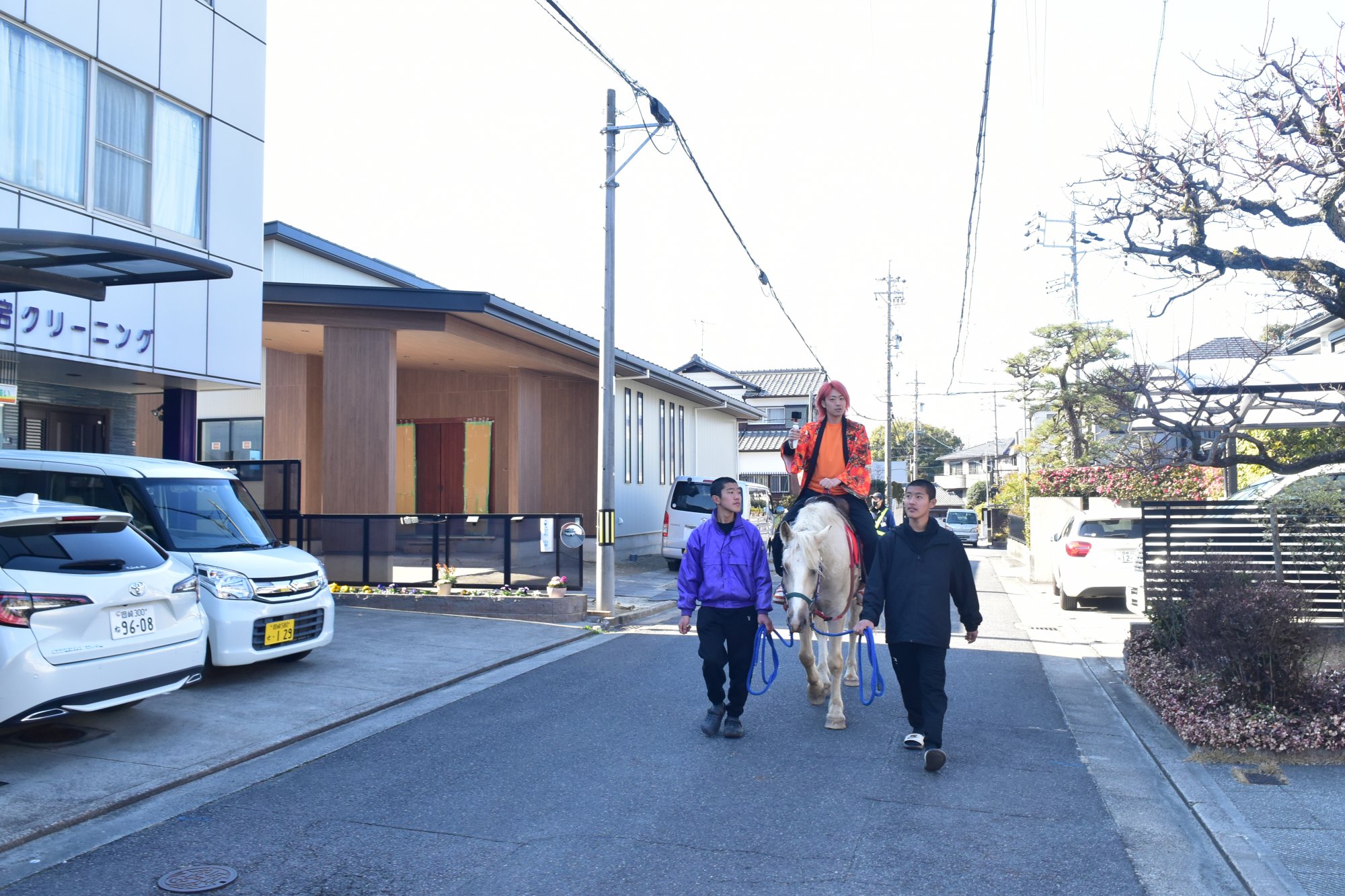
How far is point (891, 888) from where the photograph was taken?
4750 mm

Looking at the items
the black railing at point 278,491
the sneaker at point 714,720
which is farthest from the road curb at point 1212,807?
the black railing at point 278,491

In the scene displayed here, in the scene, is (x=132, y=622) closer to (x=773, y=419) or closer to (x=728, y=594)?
(x=728, y=594)

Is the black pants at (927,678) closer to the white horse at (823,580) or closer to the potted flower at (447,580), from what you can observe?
the white horse at (823,580)

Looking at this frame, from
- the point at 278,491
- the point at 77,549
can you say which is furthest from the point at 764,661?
the point at 278,491

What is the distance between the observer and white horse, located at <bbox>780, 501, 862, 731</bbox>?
24.6 feet

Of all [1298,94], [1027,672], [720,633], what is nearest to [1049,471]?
[1027,672]

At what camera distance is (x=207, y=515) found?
32.4ft

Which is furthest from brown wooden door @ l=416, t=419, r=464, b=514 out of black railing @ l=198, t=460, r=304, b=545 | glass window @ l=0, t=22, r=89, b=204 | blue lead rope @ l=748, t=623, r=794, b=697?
glass window @ l=0, t=22, r=89, b=204

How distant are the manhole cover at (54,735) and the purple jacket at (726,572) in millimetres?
4243

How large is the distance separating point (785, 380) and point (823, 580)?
2039 inches

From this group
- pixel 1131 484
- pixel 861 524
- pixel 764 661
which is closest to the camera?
pixel 861 524

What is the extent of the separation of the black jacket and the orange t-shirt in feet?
5.55

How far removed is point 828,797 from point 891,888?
139 centimetres

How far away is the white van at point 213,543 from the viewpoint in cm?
899
